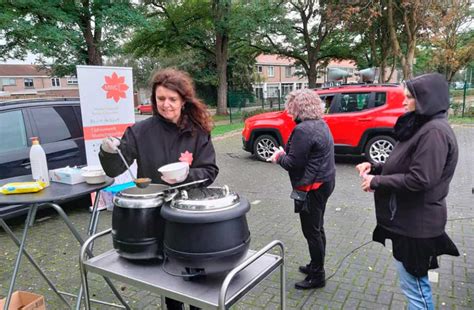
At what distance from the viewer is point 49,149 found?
5.11 m

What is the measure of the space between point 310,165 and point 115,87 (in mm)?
3198

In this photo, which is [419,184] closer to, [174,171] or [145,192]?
[174,171]

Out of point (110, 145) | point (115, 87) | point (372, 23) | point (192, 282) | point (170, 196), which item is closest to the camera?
point (192, 282)

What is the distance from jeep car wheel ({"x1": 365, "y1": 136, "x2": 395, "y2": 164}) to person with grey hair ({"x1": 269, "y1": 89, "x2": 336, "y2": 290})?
17.5 ft

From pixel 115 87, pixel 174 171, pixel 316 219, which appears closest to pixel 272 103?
pixel 115 87

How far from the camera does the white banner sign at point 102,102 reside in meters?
4.81

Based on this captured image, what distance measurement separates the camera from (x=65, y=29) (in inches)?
585

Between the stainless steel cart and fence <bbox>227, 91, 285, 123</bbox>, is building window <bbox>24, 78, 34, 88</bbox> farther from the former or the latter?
the stainless steel cart

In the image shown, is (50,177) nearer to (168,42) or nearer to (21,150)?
(21,150)

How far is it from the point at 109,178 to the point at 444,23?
17478 mm

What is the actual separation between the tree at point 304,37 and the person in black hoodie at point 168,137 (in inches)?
770

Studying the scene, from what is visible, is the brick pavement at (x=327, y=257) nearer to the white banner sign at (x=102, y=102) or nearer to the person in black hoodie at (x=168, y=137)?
the white banner sign at (x=102, y=102)

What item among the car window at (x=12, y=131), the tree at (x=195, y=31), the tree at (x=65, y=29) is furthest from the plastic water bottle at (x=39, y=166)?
the tree at (x=195, y=31)

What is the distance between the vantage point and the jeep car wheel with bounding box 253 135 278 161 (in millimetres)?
9359
